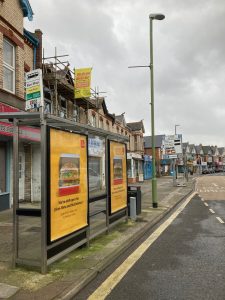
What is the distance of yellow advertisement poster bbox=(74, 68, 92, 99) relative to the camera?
67.9 ft

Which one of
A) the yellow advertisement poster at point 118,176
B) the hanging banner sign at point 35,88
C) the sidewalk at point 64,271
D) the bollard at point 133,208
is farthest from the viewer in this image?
the bollard at point 133,208

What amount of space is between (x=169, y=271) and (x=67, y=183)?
93.5 inches

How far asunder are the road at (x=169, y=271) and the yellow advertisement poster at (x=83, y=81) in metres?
12.3

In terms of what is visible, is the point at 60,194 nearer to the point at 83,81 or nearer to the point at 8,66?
the point at 8,66

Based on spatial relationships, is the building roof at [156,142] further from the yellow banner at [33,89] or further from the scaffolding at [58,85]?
the yellow banner at [33,89]

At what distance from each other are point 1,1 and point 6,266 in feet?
38.8

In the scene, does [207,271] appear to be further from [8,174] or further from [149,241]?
[8,174]

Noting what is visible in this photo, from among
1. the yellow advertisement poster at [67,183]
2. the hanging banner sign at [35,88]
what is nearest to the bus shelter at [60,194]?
the yellow advertisement poster at [67,183]

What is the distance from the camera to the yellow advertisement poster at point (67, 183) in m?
6.25

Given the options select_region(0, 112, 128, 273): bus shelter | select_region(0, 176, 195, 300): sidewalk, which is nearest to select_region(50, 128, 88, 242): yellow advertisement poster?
select_region(0, 112, 128, 273): bus shelter

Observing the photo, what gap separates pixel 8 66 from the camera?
15516mm

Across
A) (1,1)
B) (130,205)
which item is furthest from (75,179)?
(1,1)

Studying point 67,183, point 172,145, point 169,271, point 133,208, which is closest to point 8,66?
point 133,208

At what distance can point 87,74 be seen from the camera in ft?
67.9
